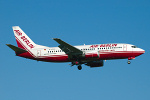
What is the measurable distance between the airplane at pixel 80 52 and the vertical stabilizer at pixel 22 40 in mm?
386

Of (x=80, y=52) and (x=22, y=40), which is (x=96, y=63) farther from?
(x=22, y=40)

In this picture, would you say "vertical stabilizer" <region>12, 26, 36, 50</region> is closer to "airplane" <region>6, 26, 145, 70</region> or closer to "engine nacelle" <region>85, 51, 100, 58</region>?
"airplane" <region>6, 26, 145, 70</region>

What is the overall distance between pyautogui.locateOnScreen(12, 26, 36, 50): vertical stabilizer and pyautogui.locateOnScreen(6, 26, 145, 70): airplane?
386mm

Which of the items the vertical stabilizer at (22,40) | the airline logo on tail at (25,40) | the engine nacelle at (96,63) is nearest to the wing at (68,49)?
the engine nacelle at (96,63)

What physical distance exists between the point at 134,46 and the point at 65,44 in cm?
1499

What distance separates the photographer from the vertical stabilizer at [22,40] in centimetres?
6838

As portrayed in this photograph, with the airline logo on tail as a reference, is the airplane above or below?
below

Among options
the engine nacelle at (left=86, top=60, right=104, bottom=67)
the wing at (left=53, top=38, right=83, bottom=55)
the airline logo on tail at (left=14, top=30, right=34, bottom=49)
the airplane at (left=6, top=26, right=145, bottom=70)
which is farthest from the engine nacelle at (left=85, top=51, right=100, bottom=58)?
the airline logo on tail at (left=14, top=30, right=34, bottom=49)

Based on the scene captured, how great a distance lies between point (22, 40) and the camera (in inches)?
2726

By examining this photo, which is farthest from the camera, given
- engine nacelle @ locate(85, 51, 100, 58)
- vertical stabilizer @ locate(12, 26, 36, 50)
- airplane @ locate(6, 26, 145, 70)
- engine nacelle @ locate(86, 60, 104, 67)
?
vertical stabilizer @ locate(12, 26, 36, 50)

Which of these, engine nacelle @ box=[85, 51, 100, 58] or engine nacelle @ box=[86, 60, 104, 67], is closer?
engine nacelle @ box=[85, 51, 100, 58]

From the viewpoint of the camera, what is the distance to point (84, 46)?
65.0m

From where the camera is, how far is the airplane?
206 ft

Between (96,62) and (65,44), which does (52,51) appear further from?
(96,62)
